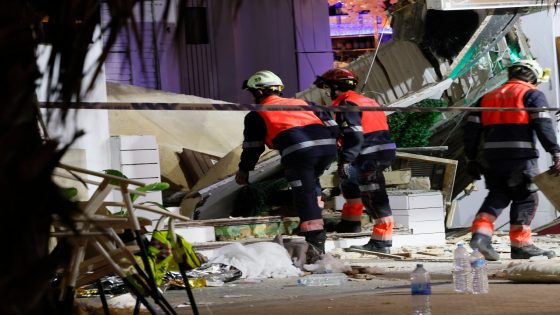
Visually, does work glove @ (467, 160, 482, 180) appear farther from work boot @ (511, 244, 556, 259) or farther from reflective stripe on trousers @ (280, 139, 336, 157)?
reflective stripe on trousers @ (280, 139, 336, 157)

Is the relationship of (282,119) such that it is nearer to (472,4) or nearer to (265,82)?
(265,82)

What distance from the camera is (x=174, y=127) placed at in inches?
738

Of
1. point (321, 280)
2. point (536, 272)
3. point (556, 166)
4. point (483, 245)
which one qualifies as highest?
point (556, 166)

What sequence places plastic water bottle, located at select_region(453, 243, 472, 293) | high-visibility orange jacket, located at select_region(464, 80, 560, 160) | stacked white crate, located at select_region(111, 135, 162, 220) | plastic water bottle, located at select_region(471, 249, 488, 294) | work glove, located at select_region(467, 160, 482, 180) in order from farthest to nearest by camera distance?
work glove, located at select_region(467, 160, 482, 180), stacked white crate, located at select_region(111, 135, 162, 220), high-visibility orange jacket, located at select_region(464, 80, 560, 160), plastic water bottle, located at select_region(453, 243, 472, 293), plastic water bottle, located at select_region(471, 249, 488, 294)

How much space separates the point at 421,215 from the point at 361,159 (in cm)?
170

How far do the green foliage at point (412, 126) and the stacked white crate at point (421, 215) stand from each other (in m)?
2.64

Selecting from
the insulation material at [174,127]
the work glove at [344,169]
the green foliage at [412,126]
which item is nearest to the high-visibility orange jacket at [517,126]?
the work glove at [344,169]

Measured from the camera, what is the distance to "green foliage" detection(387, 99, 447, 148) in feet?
52.2

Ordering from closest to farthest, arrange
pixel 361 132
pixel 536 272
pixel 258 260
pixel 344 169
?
pixel 536 272 → pixel 258 260 → pixel 344 169 → pixel 361 132

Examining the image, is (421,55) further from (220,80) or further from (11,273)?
(11,273)

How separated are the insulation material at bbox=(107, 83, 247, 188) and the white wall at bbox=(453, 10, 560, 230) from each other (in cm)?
388

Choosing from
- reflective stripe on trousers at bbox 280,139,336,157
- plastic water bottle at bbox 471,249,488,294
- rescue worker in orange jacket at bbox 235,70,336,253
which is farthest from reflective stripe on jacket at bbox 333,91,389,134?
plastic water bottle at bbox 471,249,488,294

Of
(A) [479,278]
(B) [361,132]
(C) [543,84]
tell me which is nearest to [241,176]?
(B) [361,132]

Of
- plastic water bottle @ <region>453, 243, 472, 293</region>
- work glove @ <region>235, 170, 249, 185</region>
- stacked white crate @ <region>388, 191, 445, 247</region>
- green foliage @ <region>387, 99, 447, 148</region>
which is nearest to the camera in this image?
plastic water bottle @ <region>453, 243, 472, 293</region>
